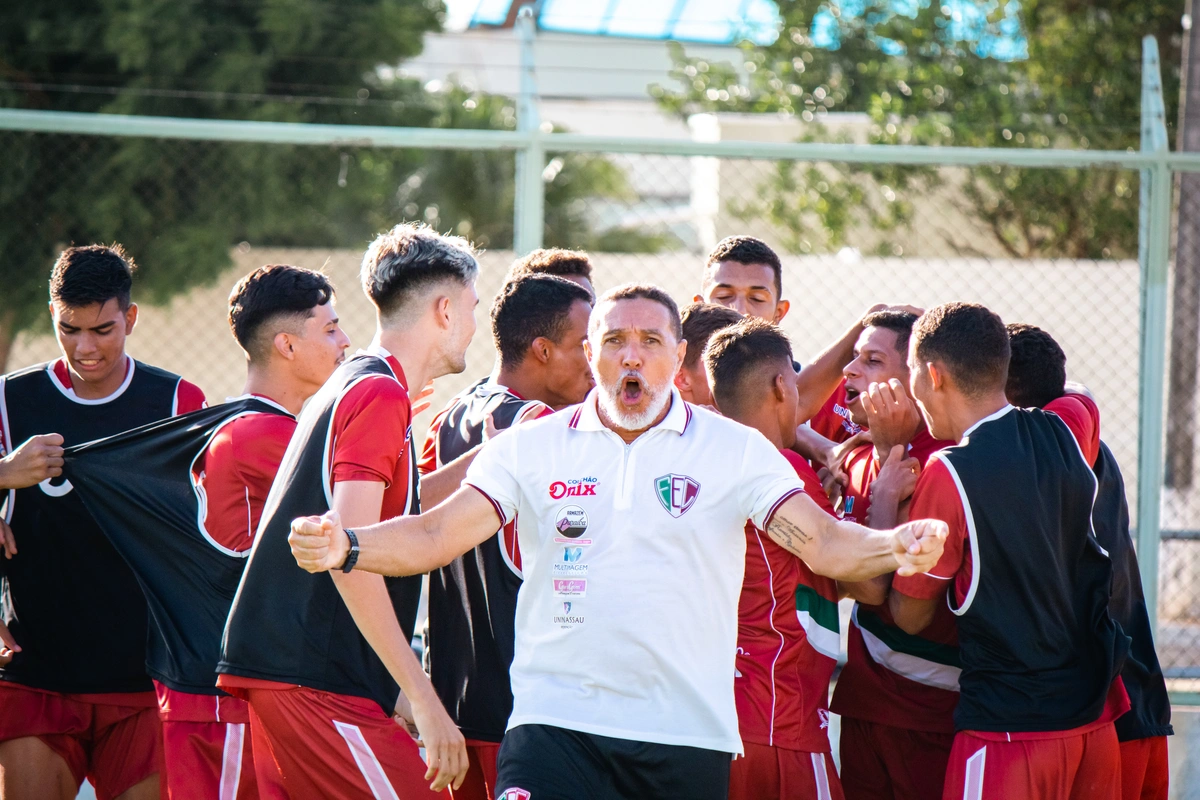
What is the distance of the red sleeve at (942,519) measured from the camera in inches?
136

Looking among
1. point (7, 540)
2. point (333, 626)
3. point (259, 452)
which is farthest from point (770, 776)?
point (7, 540)

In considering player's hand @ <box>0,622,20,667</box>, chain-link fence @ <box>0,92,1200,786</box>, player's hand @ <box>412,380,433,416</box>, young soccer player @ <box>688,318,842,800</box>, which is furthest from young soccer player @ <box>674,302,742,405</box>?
player's hand @ <box>0,622,20,667</box>

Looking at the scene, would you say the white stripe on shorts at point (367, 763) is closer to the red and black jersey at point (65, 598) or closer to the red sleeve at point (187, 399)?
the red and black jersey at point (65, 598)

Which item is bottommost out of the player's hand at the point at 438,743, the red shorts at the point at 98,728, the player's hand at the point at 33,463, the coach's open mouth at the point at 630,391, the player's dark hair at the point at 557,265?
the red shorts at the point at 98,728

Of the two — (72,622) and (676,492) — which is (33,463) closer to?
(72,622)

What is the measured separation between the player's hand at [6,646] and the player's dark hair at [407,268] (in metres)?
1.82

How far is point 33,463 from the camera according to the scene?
157 inches

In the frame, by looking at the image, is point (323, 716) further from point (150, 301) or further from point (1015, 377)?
point (150, 301)

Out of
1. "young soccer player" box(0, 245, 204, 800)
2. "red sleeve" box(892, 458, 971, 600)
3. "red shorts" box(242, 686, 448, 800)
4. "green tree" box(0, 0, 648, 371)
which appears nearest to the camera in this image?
"red shorts" box(242, 686, 448, 800)

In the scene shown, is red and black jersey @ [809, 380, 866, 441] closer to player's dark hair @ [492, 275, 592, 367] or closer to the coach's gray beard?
player's dark hair @ [492, 275, 592, 367]

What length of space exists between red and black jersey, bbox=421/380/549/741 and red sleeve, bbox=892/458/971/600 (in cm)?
115

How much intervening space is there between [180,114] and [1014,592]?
32.6 ft

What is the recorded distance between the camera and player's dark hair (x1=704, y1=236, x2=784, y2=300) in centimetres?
494

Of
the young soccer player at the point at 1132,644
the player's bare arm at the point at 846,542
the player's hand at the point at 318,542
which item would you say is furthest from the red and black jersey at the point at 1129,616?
the player's hand at the point at 318,542
